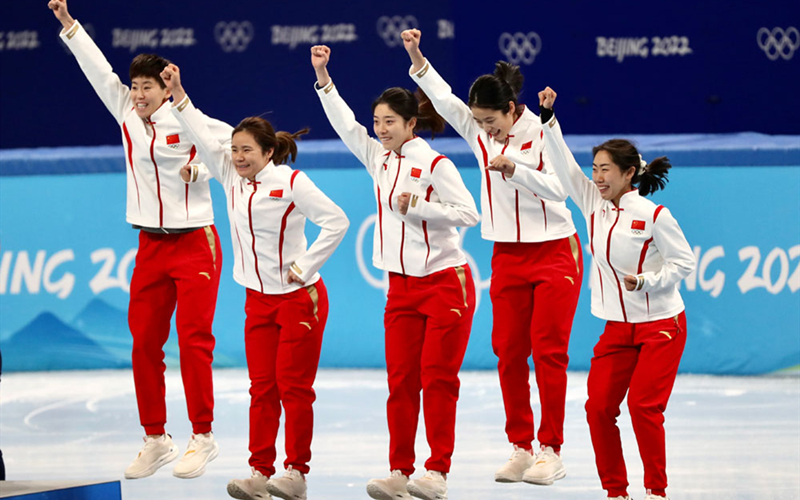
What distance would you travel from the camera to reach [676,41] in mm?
8961

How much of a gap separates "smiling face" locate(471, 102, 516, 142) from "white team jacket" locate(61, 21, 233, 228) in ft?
3.77

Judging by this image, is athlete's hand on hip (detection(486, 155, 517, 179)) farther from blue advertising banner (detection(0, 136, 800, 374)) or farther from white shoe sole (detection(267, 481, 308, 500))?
blue advertising banner (detection(0, 136, 800, 374))

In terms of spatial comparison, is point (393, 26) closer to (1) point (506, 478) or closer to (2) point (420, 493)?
(1) point (506, 478)

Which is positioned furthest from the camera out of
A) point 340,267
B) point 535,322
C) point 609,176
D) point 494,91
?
point 340,267

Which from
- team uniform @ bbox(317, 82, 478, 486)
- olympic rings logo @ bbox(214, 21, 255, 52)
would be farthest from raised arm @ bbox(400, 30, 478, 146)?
olympic rings logo @ bbox(214, 21, 255, 52)

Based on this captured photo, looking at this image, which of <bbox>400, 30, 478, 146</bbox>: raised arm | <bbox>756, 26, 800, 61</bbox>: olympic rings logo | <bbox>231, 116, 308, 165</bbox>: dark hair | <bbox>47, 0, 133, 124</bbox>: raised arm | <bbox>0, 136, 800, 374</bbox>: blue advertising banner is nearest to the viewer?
<bbox>231, 116, 308, 165</bbox>: dark hair

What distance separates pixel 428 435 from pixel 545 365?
657mm

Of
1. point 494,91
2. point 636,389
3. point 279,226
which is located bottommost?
point 636,389

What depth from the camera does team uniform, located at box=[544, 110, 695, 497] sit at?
17.3 feet

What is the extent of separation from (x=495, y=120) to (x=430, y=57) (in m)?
3.77

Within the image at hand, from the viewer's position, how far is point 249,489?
18.2 feet

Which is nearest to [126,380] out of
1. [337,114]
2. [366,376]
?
[366,376]

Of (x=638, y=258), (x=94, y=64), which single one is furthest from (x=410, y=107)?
(x=94, y=64)

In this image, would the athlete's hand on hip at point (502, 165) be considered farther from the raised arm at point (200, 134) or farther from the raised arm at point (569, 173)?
the raised arm at point (200, 134)
